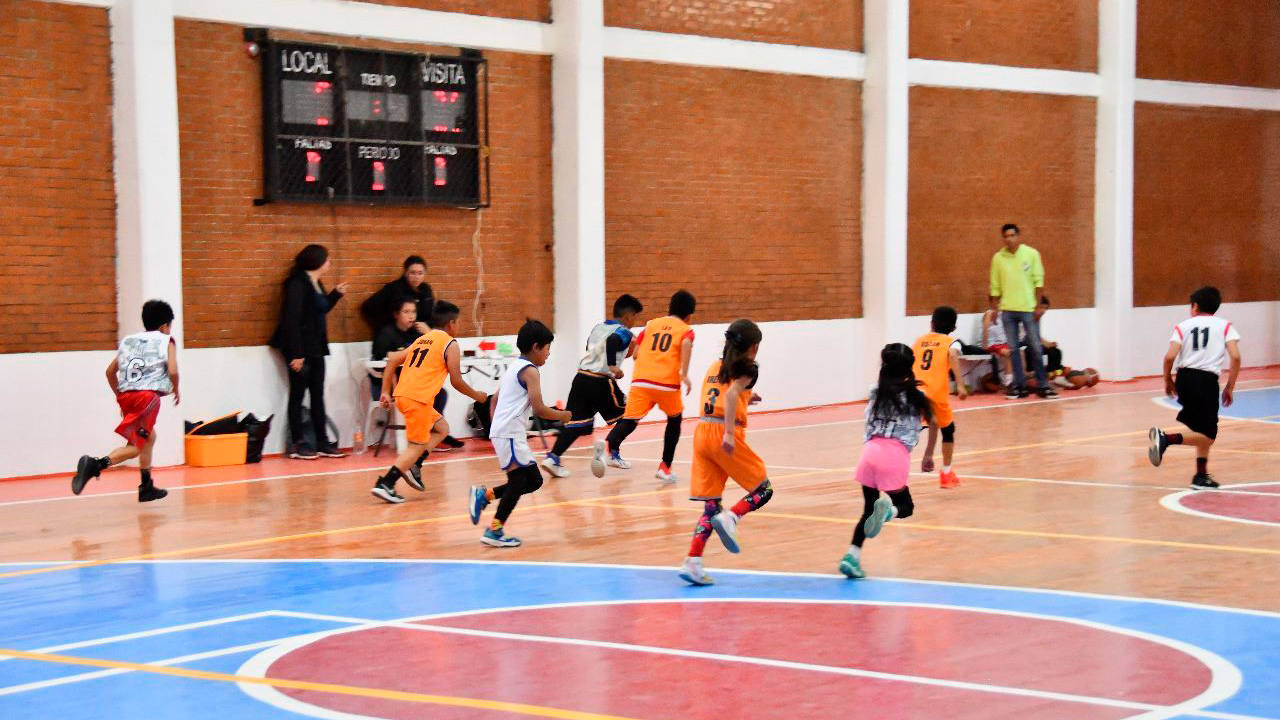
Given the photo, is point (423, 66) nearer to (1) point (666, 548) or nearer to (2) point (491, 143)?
(2) point (491, 143)

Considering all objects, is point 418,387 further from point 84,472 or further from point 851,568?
point 851,568

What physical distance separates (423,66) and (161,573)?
883cm

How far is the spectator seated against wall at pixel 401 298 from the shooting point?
16.8 metres

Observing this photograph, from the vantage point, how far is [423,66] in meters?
17.4

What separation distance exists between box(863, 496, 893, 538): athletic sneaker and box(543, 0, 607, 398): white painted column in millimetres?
9594

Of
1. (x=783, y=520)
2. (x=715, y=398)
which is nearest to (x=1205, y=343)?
(x=783, y=520)

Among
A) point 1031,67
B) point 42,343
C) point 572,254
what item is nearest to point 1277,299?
point 1031,67

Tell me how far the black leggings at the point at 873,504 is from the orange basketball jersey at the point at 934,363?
364 cm

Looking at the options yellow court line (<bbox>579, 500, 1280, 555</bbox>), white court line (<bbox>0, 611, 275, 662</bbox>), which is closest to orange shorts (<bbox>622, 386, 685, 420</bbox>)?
yellow court line (<bbox>579, 500, 1280, 555</bbox>)

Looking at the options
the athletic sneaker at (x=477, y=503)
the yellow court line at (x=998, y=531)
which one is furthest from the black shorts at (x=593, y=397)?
the athletic sneaker at (x=477, y=503)

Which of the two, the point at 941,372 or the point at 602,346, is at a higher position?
the point at 602,346

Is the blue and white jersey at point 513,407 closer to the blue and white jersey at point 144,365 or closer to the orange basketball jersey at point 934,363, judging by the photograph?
the blue and white jersey at point 144,365

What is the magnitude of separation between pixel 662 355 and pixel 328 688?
746 centimetres

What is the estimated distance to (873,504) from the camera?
923cm
